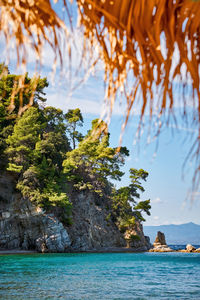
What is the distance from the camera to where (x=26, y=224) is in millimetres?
24391

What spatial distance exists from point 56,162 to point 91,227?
24.7 feet

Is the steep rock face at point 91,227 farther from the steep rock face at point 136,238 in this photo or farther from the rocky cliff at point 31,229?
the steep rock face at point 136,238

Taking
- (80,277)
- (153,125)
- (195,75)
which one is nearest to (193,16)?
(195,75)

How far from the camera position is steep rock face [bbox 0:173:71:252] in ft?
78.5

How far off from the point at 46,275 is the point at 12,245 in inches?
505

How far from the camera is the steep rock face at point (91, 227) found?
93.5ft

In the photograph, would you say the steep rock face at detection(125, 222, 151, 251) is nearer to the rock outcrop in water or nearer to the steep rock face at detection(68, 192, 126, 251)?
the steep rock face at detection(68, 192, 126, 251)

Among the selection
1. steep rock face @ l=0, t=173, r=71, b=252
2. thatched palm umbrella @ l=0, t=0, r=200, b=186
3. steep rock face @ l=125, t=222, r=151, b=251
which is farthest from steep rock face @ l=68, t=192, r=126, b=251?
thatched palm umbrella @ l=0, t=0, r=200, b=186

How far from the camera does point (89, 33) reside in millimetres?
1237

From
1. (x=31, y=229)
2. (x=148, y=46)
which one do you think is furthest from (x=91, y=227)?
(x=148, y=46)

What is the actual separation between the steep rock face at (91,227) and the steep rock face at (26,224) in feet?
11.6

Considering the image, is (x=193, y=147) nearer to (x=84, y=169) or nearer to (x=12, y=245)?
(x=12, y=245)

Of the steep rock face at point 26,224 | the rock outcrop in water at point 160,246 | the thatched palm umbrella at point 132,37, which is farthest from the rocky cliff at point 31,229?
the thatched palm umbrella at point 132,37

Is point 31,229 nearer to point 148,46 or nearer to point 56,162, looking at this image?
point 56,162
